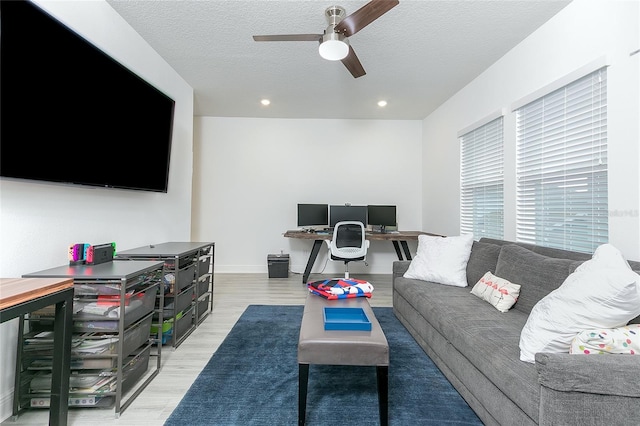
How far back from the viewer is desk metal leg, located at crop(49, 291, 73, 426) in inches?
51.7

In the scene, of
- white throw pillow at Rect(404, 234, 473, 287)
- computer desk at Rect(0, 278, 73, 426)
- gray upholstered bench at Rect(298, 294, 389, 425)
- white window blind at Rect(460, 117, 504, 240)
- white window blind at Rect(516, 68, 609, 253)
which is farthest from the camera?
white window blind at Rect(460, 117, 504, 240)

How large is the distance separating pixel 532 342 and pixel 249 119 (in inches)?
189

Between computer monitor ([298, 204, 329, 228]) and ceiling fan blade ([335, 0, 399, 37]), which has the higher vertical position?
ceiling fan blade ([335, 0, 399, 37])

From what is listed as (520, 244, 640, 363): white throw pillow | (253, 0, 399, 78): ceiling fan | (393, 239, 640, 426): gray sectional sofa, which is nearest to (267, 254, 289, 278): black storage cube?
(393, 239, 640, 426): gray sectional sofa

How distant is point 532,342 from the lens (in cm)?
127

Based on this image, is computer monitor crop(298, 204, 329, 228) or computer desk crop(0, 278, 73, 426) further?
computer monitor crop(298, 204, 329, 228)

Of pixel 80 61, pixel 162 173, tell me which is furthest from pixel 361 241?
pixel 80 61

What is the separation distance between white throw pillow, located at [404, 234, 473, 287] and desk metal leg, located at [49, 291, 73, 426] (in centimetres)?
255

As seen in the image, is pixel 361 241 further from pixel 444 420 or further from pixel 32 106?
→ pixel 32 106

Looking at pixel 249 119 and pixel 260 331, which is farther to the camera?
pixel 249 119

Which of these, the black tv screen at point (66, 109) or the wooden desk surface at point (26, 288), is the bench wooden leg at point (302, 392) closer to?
the wooden desk surface at point (26, 288)

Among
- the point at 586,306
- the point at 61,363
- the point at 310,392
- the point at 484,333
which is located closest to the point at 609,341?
the point at 586,306

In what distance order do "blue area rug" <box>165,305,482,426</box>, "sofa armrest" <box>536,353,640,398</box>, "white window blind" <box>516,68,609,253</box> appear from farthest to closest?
"white window blind" <box>516,68,609,253</box>, "blue area rug" <box>165,305,482,426</box>, "sofa armrest" <box>536,353,640,398</box>

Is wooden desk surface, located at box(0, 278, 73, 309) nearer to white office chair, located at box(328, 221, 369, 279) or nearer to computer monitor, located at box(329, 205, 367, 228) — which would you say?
white office chair, located at box(328, 221, 369, 279)
